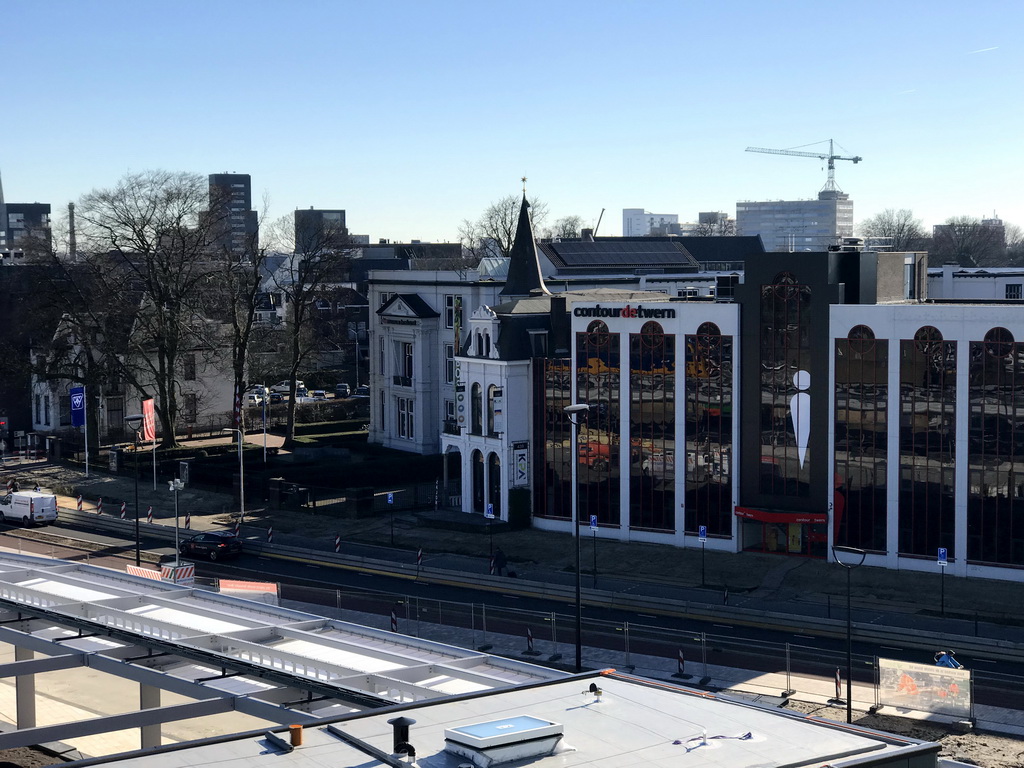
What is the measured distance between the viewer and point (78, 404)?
82438mm

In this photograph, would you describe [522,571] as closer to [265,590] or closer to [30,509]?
[265,590]

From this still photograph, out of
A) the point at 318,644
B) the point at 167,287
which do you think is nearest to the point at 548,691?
the point at 318,644

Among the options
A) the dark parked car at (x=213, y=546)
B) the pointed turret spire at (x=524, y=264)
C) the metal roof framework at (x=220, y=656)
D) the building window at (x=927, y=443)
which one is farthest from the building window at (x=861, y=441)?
the metal roof framework at (x=220, y=656)

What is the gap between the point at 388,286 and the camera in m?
94.4

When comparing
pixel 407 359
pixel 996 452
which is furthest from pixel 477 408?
pixel 996 452

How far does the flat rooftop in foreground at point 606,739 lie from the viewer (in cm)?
1962

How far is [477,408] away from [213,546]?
15751mm

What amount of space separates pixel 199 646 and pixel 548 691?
9580 mm

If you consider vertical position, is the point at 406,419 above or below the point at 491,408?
below

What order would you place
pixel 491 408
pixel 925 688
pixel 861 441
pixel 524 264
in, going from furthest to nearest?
pixel 524 264
pixel 491 408
pixel 861 441
pixel 925 688

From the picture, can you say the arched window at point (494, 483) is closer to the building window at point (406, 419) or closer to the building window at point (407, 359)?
the building window at point (406, 419)

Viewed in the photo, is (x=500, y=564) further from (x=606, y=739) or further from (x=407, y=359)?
(x=407, y=359)

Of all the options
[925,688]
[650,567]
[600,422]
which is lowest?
[650,567]

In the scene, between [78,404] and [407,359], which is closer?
[78,404]
